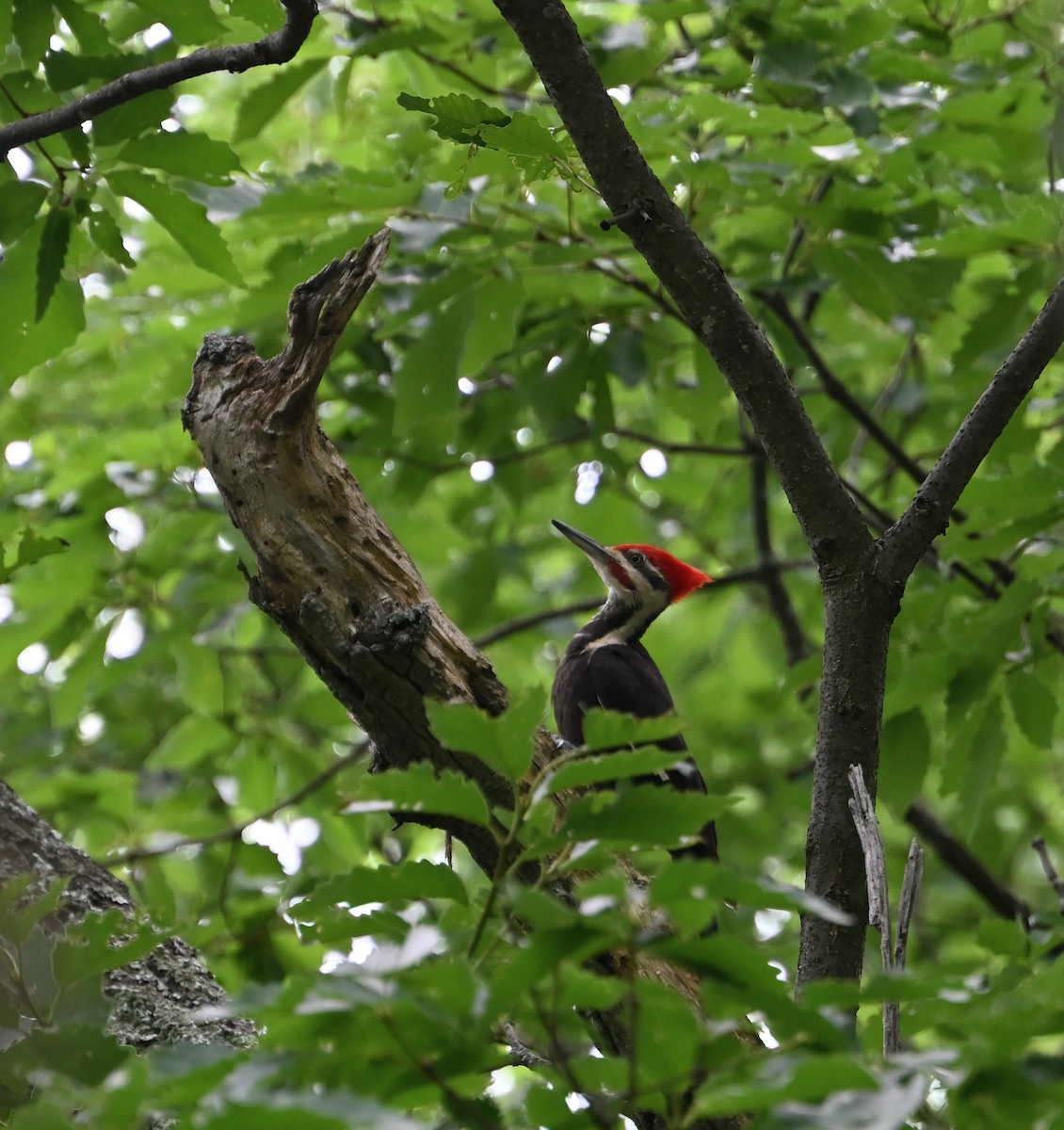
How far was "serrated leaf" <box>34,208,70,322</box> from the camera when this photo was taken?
8.36 feet

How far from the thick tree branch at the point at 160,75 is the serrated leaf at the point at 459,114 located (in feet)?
1.65

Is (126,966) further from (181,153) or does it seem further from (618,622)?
(618,622)

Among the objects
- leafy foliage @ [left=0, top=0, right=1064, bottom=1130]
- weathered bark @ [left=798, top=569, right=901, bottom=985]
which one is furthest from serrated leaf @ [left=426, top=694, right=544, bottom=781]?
weathered bark @ [left=798, top=569, right=901, bottom=985]

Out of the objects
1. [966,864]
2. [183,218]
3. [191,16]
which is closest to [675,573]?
[966,864]

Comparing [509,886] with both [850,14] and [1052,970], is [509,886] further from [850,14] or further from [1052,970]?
[850,14]

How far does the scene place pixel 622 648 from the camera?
4816 millimetres

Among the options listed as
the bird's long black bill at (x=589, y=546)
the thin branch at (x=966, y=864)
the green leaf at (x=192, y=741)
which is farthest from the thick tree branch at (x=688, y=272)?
the green leaf at (x=192, y=741)

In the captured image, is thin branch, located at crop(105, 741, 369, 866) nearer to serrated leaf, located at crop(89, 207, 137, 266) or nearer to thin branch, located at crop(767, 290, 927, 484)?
thin branch, located at crop(767, 290, 927, 484)

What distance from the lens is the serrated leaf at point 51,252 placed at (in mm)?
2547

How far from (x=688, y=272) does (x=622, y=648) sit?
267 cm

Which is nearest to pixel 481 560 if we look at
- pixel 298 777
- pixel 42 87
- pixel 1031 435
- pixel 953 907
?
pixel 298 777

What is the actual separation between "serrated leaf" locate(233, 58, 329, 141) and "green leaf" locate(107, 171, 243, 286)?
1.05m

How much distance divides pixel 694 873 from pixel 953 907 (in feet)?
22.5

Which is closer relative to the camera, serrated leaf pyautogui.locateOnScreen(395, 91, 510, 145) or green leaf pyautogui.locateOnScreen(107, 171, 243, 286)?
serrated leaf pyautogui.locateOnScreen(395, 91, 510, 145)
